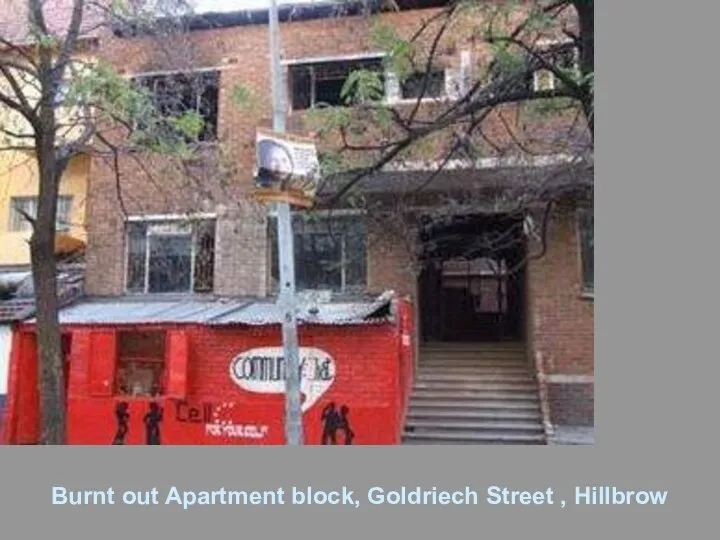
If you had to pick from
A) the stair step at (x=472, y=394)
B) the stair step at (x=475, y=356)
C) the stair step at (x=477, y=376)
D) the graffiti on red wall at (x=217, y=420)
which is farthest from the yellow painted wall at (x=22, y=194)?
the stair step at (x=472, y=394)

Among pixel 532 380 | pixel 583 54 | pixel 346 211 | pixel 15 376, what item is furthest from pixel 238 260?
pixel 583 54

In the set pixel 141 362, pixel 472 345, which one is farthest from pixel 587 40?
pixel 141 362

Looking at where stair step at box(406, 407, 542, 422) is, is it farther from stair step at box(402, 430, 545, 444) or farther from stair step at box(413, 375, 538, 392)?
stair step at box(413, 375, 538, 392)

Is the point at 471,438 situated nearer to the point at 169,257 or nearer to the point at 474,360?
the point at 474,360

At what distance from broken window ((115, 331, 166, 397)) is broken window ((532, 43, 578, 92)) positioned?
8288mm

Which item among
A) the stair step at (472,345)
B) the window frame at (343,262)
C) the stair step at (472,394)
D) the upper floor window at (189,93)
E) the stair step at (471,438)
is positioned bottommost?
the stair step at (471,438)

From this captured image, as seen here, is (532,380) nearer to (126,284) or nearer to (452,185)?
(452,185)

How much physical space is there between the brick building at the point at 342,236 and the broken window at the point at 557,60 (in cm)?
234

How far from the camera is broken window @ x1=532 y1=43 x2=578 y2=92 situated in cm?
998

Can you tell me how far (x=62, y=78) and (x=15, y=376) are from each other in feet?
24.4

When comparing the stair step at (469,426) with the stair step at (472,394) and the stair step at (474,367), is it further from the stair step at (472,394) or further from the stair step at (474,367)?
the stair step at (474,367)

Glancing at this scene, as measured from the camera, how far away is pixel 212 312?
50.9 ft

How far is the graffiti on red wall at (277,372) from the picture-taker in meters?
14.8

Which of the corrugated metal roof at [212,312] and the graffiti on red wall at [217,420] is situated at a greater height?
the corrugated metal roof at [212,312]
